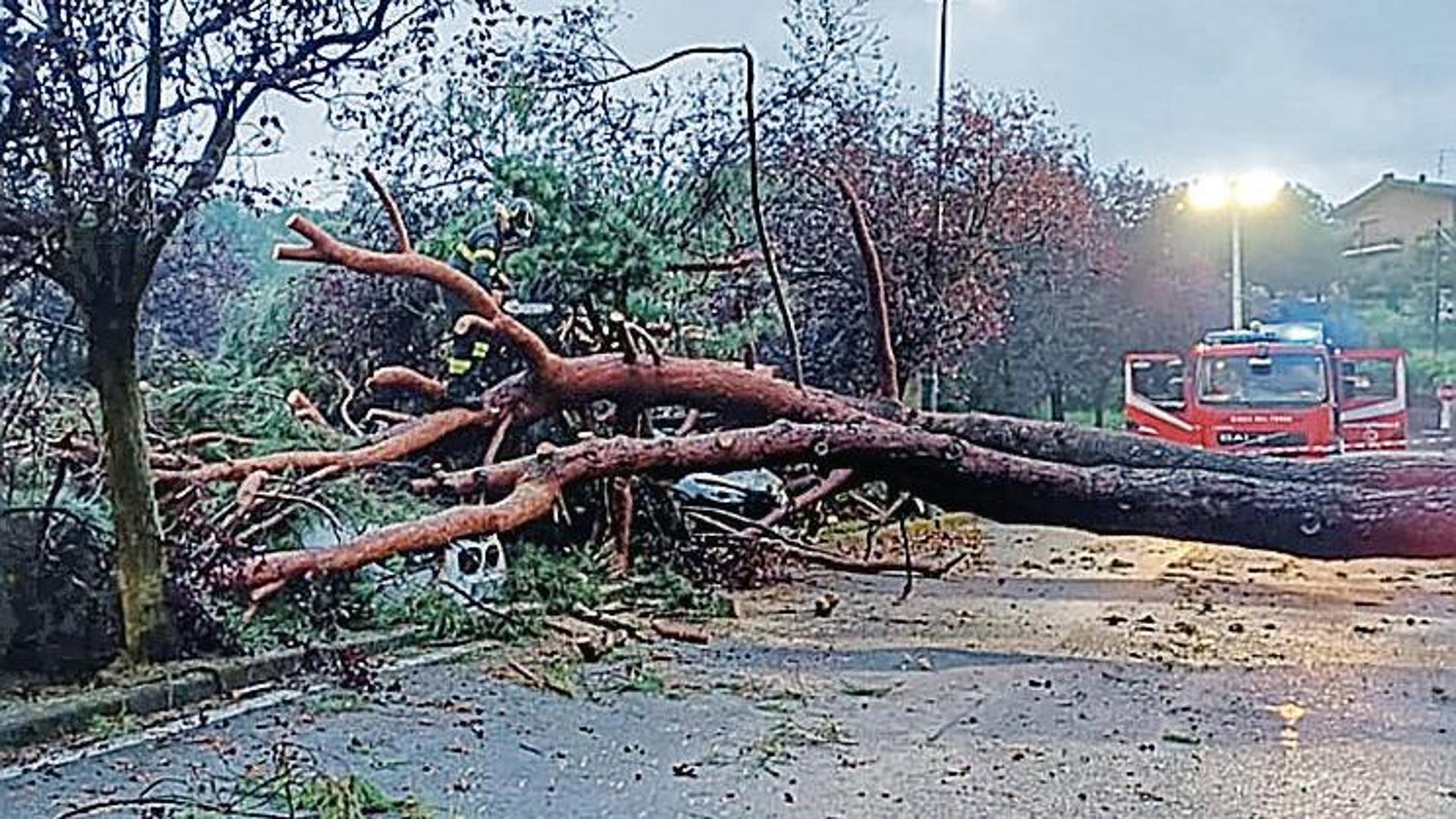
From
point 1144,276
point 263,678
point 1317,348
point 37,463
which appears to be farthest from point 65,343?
point 1144,276

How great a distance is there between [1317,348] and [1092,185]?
17.5 ft

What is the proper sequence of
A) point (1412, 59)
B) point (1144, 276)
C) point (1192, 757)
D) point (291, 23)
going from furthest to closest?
point (1144, 276) < point (1412, 59) < point (291, 23) < point (1192, 757)

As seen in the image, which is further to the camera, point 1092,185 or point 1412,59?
point 1092,185

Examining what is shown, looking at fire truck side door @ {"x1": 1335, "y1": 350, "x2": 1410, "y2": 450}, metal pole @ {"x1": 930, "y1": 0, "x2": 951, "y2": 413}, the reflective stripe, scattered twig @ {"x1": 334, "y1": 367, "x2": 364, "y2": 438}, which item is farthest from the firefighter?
fire truck side door @ {"x1": 1335, "y1": 350, "x2": 1410, "y2": 450}

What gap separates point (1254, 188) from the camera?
24969 mm

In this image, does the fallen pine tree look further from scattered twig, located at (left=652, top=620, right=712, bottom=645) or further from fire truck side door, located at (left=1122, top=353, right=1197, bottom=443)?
fire truck side door, located at (left=1122, top=353, right=1197, bottom=443)

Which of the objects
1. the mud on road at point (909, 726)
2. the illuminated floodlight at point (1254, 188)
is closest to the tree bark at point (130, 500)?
the mud on road at point (909, 726)

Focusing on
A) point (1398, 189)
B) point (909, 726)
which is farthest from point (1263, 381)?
point (1398, 189)

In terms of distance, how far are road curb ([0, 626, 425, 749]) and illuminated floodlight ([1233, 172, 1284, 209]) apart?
20065 mm

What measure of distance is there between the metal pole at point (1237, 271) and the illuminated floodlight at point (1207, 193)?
0.29 meters

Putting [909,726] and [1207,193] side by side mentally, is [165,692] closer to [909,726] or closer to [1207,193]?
[909,726]

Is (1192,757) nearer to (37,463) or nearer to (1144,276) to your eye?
(37,463)

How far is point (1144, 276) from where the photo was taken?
77.1ft

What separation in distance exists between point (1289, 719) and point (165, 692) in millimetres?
4314
